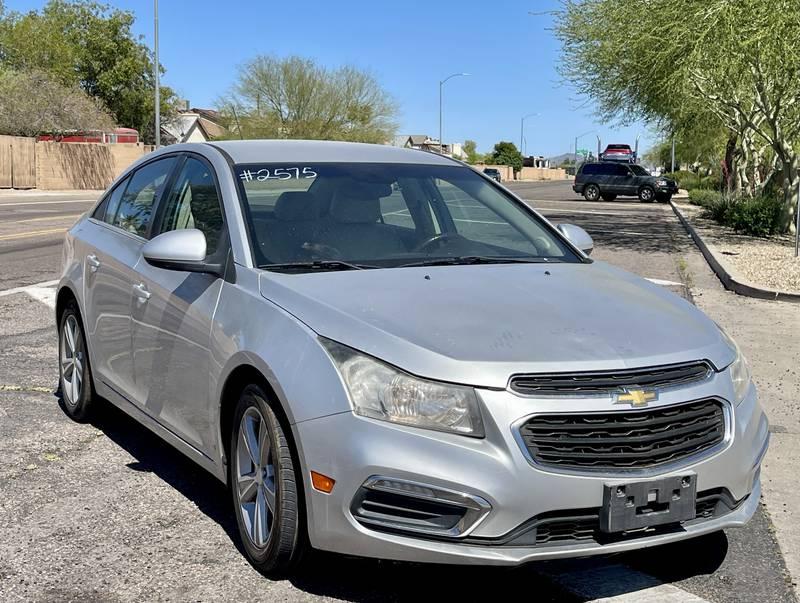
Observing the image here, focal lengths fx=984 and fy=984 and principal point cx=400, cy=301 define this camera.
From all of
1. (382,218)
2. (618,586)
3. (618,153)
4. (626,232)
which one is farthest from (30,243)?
(618,153)

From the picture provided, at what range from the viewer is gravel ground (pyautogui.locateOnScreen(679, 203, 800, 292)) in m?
13.1

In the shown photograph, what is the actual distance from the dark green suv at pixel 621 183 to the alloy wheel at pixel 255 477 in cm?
4275

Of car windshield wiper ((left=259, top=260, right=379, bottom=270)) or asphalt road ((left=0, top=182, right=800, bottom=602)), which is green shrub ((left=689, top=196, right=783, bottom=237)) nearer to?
asphalt road ((left=0, top=182, right=800, bottom=602))

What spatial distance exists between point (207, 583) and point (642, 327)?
1.86 metres

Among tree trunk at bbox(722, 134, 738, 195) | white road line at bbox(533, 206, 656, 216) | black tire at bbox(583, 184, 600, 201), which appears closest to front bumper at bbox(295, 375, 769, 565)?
white road line at bbox(533, 206, 656, 216)

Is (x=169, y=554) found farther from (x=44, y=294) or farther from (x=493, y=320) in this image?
(x=44, y=294)

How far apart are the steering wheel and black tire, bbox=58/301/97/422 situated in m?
2.18

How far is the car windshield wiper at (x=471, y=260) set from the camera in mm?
4238

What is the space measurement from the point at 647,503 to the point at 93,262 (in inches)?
136

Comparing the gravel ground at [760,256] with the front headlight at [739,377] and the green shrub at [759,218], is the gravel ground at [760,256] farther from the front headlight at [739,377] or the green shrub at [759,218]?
the front headlight at [739,377]

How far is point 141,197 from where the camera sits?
5348 millimetres

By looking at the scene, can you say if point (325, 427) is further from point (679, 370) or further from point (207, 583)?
point (679, 370)

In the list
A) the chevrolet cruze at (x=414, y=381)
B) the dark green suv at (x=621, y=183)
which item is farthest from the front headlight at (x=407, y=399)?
the dark green suv at (x=621, y=183)

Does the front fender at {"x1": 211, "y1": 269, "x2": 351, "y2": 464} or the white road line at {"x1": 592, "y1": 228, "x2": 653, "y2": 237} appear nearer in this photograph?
the front fender at {"x1": 211, "y1": 269, "x2": 351, "y2": 464}
